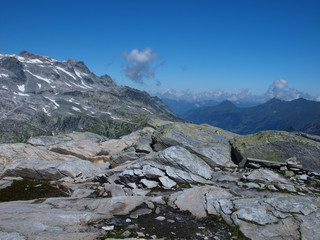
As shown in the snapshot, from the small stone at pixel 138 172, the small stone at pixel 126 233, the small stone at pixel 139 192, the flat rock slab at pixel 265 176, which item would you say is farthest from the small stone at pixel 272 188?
the small stone at pixel 126 233

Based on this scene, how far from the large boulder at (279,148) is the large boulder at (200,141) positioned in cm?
208

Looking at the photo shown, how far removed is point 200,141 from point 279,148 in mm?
10649

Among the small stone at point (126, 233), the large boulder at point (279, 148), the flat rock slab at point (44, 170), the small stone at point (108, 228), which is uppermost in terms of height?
the large boulder at point (279, 148)

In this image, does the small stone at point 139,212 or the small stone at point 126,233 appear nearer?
the small stone at point 126,233

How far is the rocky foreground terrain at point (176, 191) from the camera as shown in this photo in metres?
14.0

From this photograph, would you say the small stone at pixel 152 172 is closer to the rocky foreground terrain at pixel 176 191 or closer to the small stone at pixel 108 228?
the rocky foreground terrain at pixel 176 191

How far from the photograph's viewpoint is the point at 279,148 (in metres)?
28.2

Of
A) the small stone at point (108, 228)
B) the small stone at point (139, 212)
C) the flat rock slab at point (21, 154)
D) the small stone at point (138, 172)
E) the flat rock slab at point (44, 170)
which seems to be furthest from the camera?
the flat rock slab at point (21, 154)

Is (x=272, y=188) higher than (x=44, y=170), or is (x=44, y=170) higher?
(x=44, y=170)

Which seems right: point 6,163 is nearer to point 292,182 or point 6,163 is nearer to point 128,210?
point 128,210

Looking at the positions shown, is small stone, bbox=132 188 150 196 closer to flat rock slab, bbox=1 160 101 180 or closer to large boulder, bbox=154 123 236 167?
large boulder, bbox=154 123 236 167

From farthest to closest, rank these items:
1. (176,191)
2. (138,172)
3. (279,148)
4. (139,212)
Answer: (279,148) → (138,172) → (176,191) → (139,212)

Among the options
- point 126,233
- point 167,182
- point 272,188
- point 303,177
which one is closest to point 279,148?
point 303,177

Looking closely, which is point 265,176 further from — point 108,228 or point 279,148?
point 108,228
